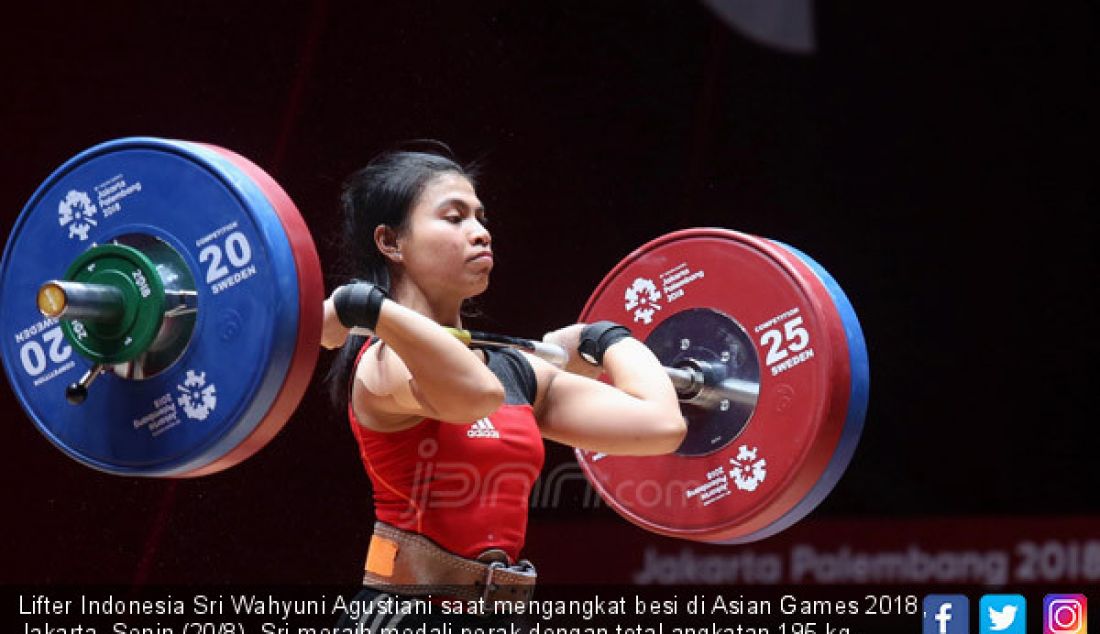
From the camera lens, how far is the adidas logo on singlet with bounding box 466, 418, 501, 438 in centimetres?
251

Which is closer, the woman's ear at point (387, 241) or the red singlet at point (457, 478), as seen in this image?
the red singlet at point (457, 478)

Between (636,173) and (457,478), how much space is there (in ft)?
7.37

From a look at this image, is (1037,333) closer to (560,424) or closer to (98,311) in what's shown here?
(560,424)

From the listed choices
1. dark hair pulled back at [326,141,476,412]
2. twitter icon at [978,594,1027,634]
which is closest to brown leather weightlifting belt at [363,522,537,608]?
dark hair pulled back at [326,141,476,412]

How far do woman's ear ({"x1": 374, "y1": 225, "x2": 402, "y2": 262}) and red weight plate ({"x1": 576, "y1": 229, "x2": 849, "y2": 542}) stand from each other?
782mm

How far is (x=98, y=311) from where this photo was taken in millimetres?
2119

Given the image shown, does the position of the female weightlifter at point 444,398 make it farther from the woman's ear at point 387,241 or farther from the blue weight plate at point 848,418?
the blue weight plate at point 848,418

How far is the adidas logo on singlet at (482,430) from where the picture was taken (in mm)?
2514

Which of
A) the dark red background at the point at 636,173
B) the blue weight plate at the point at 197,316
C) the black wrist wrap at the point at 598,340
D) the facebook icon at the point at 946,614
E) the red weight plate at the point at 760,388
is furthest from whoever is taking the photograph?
the facebook icon at the point at 946,614

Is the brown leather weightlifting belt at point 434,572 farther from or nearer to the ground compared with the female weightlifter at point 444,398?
nearer to the ground

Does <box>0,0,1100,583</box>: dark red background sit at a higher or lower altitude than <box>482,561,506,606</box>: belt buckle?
higher

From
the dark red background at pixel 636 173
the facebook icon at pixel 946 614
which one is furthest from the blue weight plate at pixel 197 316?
the facebook icon at pixel 946 614

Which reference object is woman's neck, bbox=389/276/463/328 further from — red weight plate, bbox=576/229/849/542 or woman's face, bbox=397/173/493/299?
red weight plate, bbox=576/229/849/542

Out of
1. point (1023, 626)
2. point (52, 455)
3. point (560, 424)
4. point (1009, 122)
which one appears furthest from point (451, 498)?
point (1009, 122)
